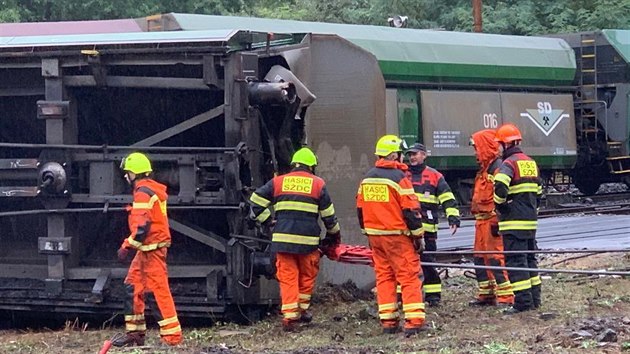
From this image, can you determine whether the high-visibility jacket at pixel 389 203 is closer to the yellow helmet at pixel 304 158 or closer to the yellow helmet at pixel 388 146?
the yellow helmet at pixel 388 146

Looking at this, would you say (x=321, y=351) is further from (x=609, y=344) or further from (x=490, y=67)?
(x=490, y=67)

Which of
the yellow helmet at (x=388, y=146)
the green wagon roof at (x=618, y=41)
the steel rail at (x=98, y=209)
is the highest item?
the green wagon roof at (x=618, y=41)

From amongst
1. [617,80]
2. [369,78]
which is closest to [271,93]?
[369,78]

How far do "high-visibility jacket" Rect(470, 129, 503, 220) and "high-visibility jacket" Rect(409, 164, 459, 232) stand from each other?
24 cm

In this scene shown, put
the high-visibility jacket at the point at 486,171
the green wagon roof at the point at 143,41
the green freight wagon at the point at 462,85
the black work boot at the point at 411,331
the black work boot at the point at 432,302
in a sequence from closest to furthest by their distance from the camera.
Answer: the black work boot at the point at 411,331 → the green wagon roof at the point at 143,41 → the high-visibility jacket at the point at 486,171 → the black work boot at the point at 432,302 → the green freight wagon at the point at 462,85

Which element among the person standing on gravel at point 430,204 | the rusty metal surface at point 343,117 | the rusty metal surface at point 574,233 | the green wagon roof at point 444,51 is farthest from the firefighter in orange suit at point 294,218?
the green wagon roof at point 444,51

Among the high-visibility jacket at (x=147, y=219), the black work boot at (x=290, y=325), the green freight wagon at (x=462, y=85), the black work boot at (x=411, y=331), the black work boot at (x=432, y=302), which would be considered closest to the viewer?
the high-visibility jacket at (x=147, y=219)

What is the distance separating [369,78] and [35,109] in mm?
3511

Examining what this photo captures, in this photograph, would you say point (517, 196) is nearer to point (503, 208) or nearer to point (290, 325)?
point (503, 208)

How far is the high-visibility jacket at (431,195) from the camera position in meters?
10.8

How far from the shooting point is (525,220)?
1011 centimetres

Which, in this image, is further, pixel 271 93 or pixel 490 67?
pixel 490 67

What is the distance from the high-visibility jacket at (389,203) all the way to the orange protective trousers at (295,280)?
0.74 m

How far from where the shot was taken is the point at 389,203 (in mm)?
9367
